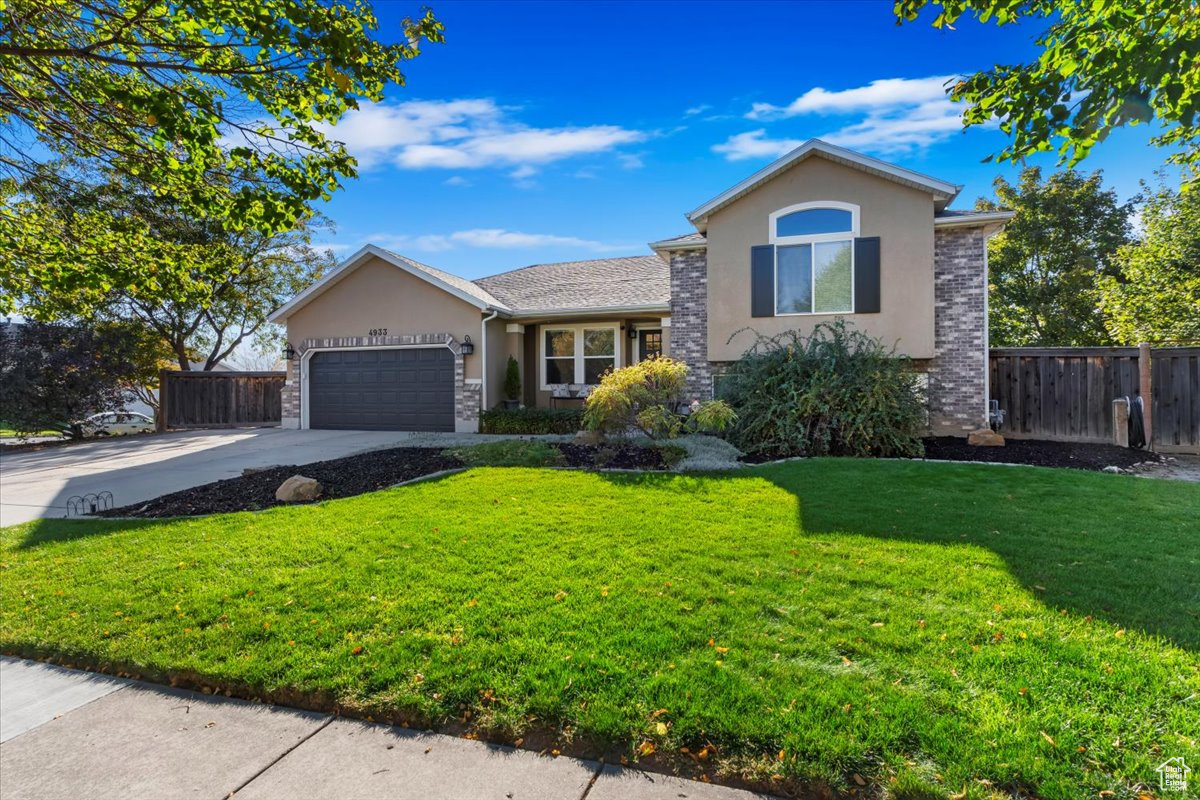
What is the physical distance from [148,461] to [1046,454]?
54.4ft

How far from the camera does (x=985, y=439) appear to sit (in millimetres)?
10562

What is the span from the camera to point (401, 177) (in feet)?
45.5

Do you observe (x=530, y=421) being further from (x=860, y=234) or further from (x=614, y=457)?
(x=860, y=234)

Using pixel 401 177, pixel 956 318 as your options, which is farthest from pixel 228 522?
pixel 956 318

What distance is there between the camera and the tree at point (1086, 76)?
14.3ft

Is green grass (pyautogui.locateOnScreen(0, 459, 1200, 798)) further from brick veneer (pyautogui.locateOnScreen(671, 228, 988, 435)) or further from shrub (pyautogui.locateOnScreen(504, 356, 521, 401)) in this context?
shrub (pyautogui.locateOnScreen(504, 356, 521, 401))

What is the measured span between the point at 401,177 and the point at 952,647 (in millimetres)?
14335

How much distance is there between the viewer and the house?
11.3 metres

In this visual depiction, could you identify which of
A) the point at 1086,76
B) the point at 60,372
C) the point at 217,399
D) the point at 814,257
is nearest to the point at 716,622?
the point at 1086,76

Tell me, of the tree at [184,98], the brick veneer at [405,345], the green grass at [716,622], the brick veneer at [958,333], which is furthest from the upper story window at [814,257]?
the tree at [184,98]

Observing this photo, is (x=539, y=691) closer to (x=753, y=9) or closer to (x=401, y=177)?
(x=753, y=9)

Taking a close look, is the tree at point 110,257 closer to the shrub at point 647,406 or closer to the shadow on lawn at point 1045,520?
the shrub at point 647,406

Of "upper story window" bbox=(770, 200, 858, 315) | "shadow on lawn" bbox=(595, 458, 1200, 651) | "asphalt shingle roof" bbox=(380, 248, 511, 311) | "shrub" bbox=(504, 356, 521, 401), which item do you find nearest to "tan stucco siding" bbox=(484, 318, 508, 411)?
"shrub" bbox=(504, 356, 521, 401)

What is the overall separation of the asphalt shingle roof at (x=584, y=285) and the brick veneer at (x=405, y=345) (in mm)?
2220
